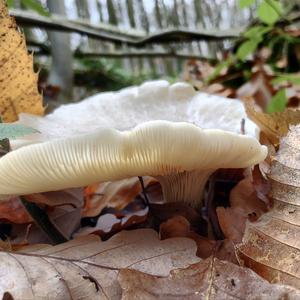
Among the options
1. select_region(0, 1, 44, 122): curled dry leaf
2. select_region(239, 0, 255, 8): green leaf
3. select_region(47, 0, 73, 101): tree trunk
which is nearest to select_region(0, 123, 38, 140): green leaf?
select_region(0, 1, 44, 122): curled dry leaf

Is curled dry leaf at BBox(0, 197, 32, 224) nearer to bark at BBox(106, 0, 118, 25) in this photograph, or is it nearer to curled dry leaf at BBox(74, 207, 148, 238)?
curled dry leaf at BBox(74, 207, 148, 238)

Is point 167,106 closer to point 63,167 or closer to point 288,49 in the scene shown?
point 63,167

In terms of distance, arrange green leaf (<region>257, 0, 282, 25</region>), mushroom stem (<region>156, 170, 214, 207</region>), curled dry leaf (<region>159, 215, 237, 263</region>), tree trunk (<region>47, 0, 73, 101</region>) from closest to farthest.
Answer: curled dry leaf (<region>159, 215, 237, 263</region>), mushroom stem (<region>156, 170, 214, 207</region>), green leaf (<region>257, 0, 282, 25</region>), tree trunk (<region>47, 0, 73, 101</region>)

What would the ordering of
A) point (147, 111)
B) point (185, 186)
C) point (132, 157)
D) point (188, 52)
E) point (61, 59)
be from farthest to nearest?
point (188, 52)
point (61, 59)
point (147, 111)
point (185, 186)
point (132, 157)

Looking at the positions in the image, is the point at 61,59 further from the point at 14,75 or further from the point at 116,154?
the point at 116,154

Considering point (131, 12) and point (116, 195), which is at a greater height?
point (131, 12)

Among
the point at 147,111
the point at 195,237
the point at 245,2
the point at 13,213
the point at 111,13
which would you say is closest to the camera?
the point at 195,237

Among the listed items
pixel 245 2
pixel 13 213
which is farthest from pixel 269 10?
pixel 13 213

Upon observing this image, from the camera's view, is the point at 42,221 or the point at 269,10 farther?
the point at 269,10
